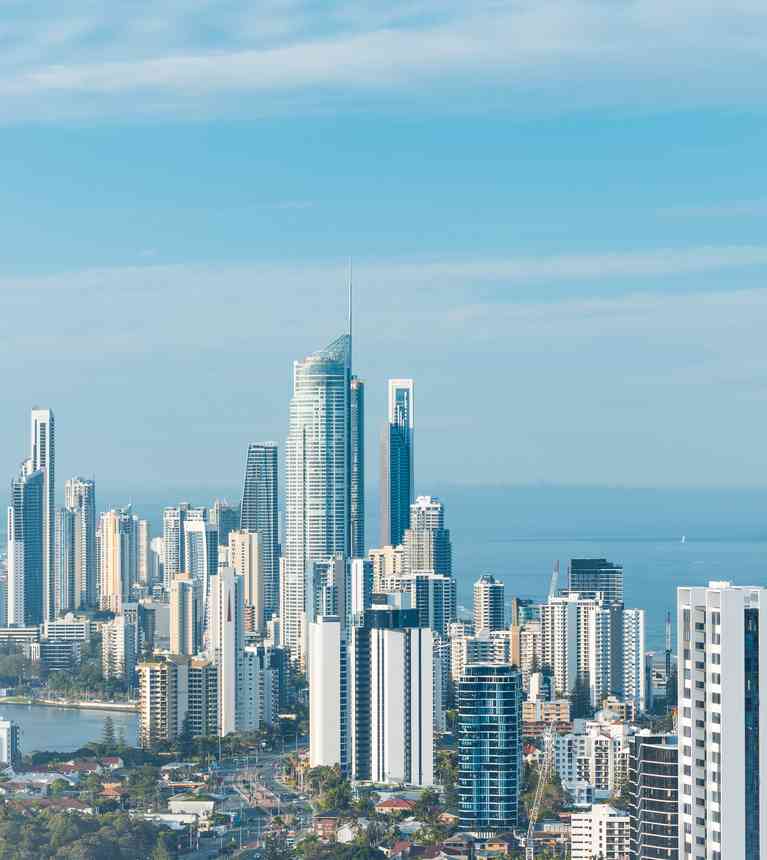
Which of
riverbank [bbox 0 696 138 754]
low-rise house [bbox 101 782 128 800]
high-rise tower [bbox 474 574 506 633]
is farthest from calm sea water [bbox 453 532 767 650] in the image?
riverbank [bbox 0 696 138 754]

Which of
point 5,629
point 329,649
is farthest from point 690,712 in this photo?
point 5,629

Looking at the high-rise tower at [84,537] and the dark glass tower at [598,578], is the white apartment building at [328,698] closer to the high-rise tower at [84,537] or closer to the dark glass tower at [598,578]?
the dark glass tower at [598,578]

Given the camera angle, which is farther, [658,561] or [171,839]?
[658,561]

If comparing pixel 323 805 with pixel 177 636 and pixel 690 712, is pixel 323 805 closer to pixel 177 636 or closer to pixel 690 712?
pixel 690 712

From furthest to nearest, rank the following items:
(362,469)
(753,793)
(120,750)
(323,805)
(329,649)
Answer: (362,469) < (120,750) < (329,649) < (323,805) < (753,793)

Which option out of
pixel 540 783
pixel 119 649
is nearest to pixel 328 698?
pixel 540 783

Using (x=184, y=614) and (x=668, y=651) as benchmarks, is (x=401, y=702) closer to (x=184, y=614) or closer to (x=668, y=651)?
(x=668, y=651)
